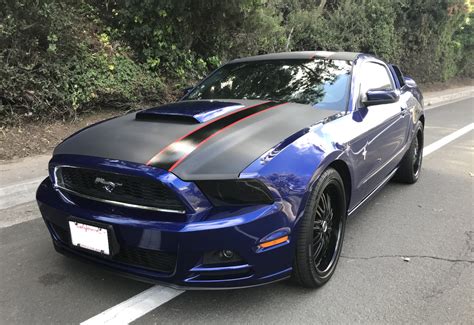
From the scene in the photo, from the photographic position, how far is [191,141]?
270cm

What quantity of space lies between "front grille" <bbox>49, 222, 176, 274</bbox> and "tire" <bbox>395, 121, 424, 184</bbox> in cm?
360

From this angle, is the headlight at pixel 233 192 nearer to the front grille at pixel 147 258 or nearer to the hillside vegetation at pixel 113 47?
the front grille at pixel 147 258

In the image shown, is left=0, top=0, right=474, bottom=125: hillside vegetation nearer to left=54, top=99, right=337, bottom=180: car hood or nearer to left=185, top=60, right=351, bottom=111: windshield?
left=185, top=60, right=351, bottom=111: windshield

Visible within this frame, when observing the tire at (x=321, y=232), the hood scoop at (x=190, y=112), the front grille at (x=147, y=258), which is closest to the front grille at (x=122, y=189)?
the front grille at (x=147, y=258)

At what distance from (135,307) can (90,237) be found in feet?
1.69

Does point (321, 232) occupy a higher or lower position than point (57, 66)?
lower

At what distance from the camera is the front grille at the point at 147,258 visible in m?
2.52

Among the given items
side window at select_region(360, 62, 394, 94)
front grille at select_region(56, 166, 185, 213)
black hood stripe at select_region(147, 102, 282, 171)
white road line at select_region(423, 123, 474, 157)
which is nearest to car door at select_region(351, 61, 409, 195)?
side window at select_region(360, 62, 394, 94)

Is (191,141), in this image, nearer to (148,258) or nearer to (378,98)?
(148,258)

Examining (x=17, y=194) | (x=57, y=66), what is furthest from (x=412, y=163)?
(x=57, y=66)

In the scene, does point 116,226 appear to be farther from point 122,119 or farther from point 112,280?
point 122,119

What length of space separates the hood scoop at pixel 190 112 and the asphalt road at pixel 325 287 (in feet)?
3.69

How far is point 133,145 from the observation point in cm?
272

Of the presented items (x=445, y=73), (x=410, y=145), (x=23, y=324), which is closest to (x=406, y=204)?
(x=410, y=145)
